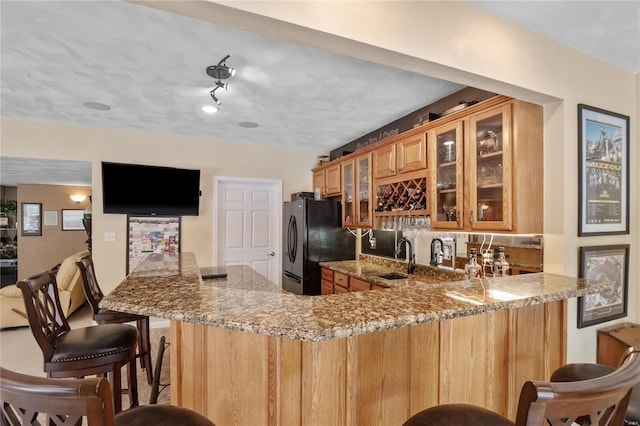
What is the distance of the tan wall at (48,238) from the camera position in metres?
7.08

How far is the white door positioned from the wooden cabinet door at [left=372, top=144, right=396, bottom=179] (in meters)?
1.94

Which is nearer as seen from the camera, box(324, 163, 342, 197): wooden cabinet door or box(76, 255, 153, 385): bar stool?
box(76, 255, 153, 385): bar stool

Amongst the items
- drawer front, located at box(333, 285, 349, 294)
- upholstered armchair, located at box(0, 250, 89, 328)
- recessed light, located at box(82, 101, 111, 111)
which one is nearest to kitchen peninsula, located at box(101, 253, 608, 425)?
drawer front, located at box(333, 285, 349, 294)

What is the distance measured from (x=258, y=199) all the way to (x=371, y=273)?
7.94 feet

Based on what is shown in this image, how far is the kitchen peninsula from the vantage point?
1260mm

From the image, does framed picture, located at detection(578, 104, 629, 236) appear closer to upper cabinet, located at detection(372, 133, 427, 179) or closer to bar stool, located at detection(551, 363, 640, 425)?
bar stool, located at detection(551, 363, 640, 425)

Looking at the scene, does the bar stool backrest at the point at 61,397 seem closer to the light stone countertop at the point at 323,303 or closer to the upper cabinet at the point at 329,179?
the light stone countertop at the point at 323,303

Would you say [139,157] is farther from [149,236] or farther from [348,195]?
[348,195]

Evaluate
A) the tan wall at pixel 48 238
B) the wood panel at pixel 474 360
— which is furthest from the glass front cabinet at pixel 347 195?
the tan wall at pixel 48 238

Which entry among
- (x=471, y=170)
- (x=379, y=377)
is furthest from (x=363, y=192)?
(x=379, y=377)

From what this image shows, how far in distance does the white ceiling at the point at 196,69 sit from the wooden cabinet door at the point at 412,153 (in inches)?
16.0

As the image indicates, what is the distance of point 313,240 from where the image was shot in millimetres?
4383

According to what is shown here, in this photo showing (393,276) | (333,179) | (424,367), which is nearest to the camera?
(424,367)

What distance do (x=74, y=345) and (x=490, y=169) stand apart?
2.88 m
